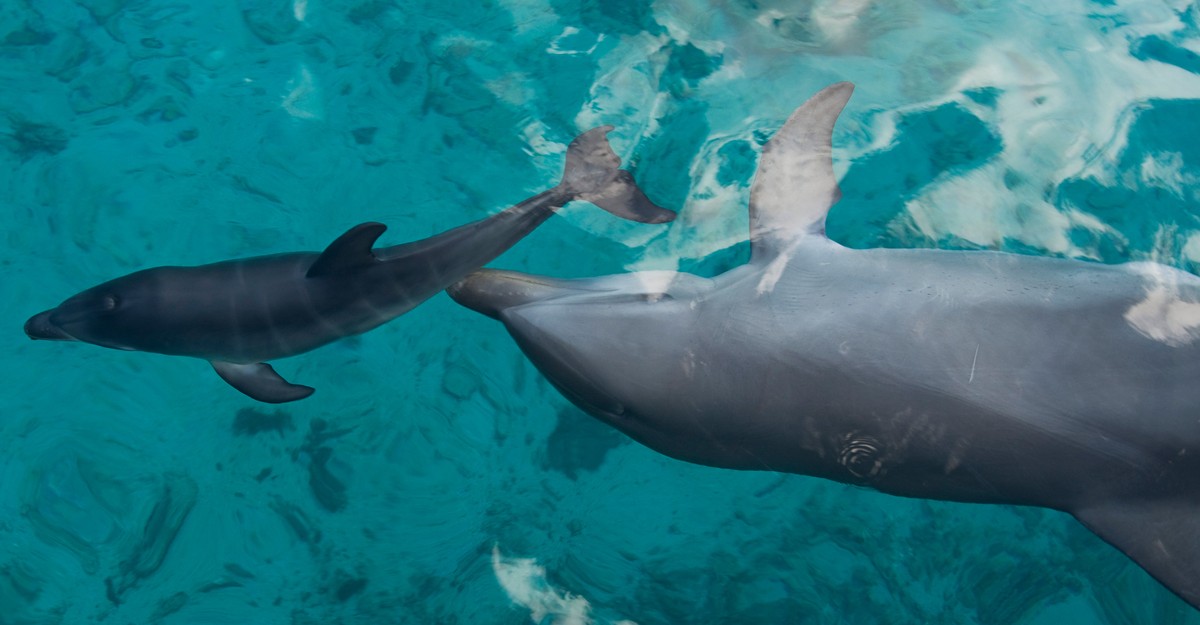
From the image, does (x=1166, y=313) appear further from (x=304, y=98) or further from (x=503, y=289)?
A: (x=304, y=98)

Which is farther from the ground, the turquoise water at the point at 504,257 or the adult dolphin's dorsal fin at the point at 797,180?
the adult dolphin's dorsal fin at the point at 797,180

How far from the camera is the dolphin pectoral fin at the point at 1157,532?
3828 mm

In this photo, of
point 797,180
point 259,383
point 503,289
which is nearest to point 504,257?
point 503,289

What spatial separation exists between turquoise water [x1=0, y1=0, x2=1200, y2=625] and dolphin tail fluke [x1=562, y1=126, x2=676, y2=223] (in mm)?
648

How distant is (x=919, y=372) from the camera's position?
12.9 feet

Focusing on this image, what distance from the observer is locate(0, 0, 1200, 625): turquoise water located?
5.53 meters

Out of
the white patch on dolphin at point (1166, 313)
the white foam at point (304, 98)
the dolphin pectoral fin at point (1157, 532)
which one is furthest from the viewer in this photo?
the white foam at point (304, 98)

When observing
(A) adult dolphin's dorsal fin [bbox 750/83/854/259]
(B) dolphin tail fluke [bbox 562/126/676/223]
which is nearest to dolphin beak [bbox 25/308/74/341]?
(B) dolphin tail fluke [bbox 562/126/676/223]

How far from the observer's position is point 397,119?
664cm

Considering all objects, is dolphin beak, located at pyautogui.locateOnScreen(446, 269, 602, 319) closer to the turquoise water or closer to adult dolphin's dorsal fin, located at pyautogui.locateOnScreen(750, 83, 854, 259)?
adult dolphin's dorsal fin, located at pyautogui.locateOnScreen(750, 83, 854, 259)

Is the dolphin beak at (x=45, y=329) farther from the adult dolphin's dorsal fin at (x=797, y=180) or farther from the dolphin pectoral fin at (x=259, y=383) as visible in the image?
the adult dolphin's dorsal fin at (x=797, y=180)

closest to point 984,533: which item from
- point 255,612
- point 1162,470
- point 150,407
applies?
point 1162,470

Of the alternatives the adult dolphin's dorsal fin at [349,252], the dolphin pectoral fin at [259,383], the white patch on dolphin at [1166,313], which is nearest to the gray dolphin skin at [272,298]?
the adult dolphin's dorsal fin at [349,252]

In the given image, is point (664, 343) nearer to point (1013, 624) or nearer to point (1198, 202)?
point (1013, 624)
